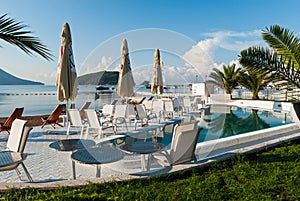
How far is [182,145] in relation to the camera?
Answer: 142 inches

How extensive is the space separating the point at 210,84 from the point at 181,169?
17.2 m

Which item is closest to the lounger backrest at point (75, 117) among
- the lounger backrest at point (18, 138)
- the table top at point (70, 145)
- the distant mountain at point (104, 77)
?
the table top at point (70, 145)

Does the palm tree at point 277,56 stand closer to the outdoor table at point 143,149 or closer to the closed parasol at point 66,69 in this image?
the outdoor table at point 143,149

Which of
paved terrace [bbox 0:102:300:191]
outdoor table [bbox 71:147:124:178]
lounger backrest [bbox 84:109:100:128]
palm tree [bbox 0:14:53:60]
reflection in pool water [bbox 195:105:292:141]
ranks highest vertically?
palm tree [bbox 0:14:53:60]

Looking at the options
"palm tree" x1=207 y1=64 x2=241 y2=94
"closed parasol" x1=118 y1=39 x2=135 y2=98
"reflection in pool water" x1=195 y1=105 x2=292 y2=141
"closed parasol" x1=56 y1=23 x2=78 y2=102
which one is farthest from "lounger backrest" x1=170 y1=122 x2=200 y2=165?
"palm tree" x1=207 y1=64 x2=241 y2=94

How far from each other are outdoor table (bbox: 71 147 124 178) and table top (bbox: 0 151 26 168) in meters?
0.64

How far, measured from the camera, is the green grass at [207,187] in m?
→ 2.63

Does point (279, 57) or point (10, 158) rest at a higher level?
point (279, 57)

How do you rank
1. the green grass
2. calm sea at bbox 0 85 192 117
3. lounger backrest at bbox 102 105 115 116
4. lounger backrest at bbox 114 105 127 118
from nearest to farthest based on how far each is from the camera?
the green grass
lounger backrest at bbox 114 105 127 118
lounger backrest at bbox 102 105 115 116
calm sea at bbox 0 85 192 117

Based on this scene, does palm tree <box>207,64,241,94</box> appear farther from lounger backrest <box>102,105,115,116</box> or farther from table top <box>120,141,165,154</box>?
table top <box>120,141,165,154</box>

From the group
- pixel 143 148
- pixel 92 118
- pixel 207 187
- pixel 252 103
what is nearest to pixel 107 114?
pixel 92 118

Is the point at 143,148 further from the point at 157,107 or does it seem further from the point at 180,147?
the point at 157,107

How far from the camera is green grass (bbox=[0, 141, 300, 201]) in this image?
2627 mm

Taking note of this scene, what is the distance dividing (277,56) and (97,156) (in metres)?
6.00
